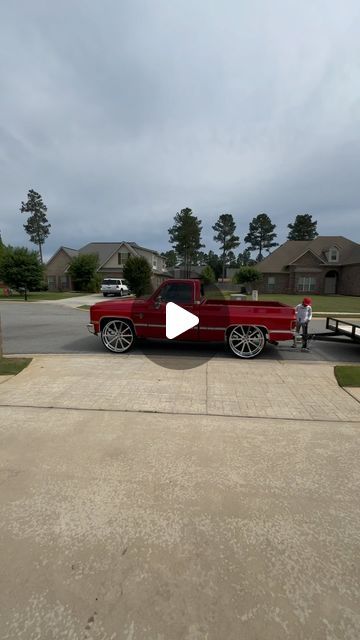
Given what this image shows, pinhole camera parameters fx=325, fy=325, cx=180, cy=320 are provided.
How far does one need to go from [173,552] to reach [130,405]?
2.44 metres

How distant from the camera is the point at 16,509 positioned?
2.46 m

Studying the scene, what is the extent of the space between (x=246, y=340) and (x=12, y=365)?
15.7 ft

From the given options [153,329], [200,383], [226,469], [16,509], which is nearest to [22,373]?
[153,329]

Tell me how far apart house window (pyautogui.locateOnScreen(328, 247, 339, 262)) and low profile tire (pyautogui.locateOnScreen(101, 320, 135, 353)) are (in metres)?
39.5

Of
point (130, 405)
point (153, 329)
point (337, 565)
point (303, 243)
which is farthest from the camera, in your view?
point (303, 243)

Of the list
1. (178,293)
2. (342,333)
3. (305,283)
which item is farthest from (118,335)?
(305,283)

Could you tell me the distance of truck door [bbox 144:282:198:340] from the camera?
23.3 feet

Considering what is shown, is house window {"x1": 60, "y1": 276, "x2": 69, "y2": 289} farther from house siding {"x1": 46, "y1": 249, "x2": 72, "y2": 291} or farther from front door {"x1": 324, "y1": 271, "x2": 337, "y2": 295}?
front door {"x1": 324, "y1": 271, "x2": 337, "y2": 295}

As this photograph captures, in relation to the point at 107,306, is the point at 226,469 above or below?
below

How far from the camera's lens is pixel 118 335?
294 inches

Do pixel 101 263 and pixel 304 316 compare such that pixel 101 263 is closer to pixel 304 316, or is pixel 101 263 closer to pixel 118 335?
pixel 118 335

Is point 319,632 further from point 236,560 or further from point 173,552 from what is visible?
point 173,552

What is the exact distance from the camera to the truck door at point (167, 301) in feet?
23.3

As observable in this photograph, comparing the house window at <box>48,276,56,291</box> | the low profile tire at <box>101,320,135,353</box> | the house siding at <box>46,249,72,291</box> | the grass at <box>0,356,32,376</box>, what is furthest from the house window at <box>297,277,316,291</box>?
the grass at <box>0,356,32,376</box>
